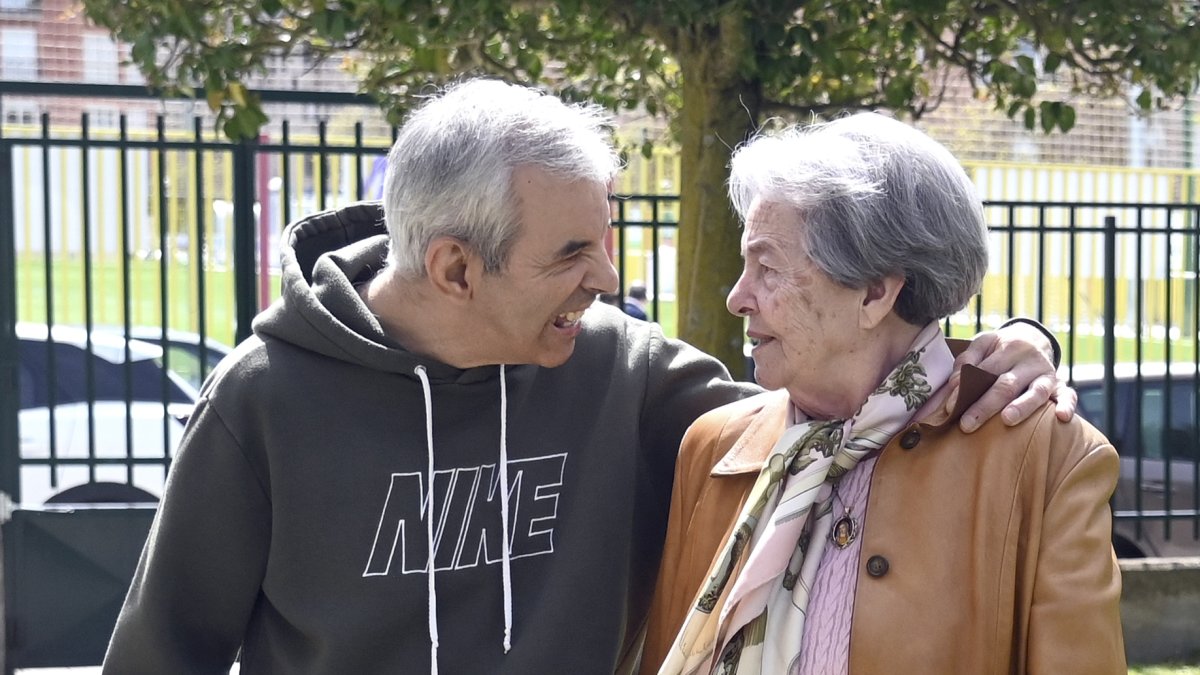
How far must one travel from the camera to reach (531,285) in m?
2.30

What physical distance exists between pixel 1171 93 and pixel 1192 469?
8.29 feet

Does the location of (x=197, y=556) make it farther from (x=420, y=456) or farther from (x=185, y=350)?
(x=185, y=350)

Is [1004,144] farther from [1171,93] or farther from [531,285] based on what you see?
[531,285]

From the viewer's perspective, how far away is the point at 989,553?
197cm

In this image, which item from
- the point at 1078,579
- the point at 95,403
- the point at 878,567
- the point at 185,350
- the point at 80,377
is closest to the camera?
the point at 1078,579

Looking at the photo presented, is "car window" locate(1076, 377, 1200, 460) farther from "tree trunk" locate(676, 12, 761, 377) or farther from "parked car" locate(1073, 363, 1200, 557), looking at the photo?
"tree trunk" locate(676, 12, 761, 377)

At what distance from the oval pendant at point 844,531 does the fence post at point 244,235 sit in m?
3.63

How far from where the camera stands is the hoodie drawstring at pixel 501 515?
2303 millimetres

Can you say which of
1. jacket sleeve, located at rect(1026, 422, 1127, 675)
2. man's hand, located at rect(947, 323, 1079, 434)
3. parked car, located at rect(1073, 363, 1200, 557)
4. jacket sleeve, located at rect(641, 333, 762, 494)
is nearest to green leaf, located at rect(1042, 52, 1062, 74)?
parked car, located at rect(1073, 363, 1200, 557)

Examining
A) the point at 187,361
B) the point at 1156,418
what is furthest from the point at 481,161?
the point at 1156,418

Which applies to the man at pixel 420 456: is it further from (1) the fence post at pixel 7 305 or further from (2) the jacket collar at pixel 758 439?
(1) the fence post at pixel 7 305

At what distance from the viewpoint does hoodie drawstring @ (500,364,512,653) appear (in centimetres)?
234

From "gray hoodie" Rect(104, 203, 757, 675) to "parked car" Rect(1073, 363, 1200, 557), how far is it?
15.8ft

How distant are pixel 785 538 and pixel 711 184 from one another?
2.67m
